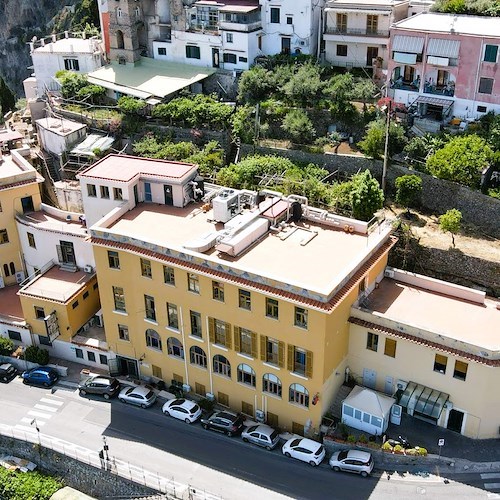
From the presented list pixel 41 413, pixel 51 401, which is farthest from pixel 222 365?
→ pixel 41 413

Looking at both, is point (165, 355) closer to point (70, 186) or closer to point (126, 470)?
point (126, 470)

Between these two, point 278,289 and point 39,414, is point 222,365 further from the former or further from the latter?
point 39,414

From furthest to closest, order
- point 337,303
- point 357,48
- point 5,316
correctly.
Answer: point 357,48, point 5,316, point 337,303

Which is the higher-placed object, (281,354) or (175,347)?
(281,354)

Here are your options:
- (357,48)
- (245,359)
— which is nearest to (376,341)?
(245,359)

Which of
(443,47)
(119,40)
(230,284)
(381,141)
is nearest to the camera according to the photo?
(230,284)

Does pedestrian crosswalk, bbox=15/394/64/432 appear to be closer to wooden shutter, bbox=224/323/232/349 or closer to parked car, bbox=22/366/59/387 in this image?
parked car, bbox=22/366/59/387

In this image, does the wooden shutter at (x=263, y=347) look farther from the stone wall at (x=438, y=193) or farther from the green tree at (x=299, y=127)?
the green tree at (x=299, y=127)

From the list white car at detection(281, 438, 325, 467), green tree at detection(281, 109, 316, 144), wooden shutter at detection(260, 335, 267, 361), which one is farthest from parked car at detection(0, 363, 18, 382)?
green tree at detection(281, 109, 316, 144)
